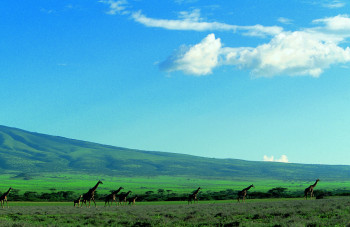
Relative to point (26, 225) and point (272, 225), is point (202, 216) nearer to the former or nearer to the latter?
point (272, 225)

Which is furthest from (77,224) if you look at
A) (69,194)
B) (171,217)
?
(69,194)

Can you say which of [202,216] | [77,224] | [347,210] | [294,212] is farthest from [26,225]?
[347,210]

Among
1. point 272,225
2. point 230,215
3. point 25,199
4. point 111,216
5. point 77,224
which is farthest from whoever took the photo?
point 25,199

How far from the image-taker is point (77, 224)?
93.0ft

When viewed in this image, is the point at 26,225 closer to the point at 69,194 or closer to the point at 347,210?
the point at 347,210

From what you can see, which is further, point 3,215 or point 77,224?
point 3,215

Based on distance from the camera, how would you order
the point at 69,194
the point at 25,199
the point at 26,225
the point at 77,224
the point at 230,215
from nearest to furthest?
1. the point at 26,225
2. the point at 77,224
3. the point at 230,215
4. the point at 25,199
5. the point at 69,194

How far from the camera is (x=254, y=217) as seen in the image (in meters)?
28.6

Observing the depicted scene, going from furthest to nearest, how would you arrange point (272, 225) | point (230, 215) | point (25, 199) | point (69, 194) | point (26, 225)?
point (69, 194) → point (25, 199) → point (230, 215) → point (26, 225) → point (272, 225)

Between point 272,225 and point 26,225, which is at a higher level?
point 272,225

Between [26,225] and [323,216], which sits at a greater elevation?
[323,216]

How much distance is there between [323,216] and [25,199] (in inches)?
2303

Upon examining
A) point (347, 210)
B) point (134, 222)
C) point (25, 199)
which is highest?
point (347, 210)

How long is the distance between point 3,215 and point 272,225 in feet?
70.0
